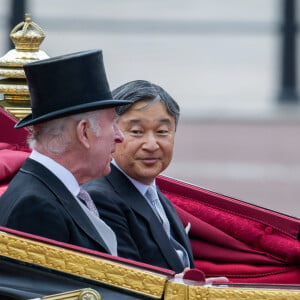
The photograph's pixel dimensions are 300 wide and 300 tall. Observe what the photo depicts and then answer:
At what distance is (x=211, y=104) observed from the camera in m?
10.8

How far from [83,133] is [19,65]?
3.09 ft

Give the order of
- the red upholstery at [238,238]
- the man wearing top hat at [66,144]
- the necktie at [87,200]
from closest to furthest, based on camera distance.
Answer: the man wearing top hat at [66,144] < the necktie at [87,200] < the red upholstery at [238,238]

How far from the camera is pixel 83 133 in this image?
295cm

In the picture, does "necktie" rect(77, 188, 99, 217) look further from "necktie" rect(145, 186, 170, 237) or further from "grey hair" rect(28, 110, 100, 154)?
"necktie" rect(145, 186, 170, 237)

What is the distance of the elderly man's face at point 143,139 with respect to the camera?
3.40 m

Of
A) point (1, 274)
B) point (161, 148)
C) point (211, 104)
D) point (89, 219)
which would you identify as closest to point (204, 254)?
point (161, 148)

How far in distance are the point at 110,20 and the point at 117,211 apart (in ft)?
29.8

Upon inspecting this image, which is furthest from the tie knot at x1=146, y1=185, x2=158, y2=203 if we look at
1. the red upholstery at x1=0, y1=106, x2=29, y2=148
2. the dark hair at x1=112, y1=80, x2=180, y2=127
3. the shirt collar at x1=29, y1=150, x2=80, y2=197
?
the shirt collar at x1=29, y1=150, x2=80, y2=197

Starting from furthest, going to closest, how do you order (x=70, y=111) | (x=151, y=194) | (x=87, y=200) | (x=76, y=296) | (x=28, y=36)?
(x=28, y=36) < (x=151, y=194) < (x=87, y=200) < (x=70, y=111) < (x=76, y=296)

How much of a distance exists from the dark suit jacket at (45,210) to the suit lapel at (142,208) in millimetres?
405

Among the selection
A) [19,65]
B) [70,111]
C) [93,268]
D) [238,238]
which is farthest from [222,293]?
[19,65]

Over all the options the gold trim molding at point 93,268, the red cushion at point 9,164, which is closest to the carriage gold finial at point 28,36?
the red cushion at point 9,164

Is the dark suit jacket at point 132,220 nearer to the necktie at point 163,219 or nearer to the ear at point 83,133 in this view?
the necktie at point 163,219

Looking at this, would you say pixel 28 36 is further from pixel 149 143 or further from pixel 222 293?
pixel 222 293
